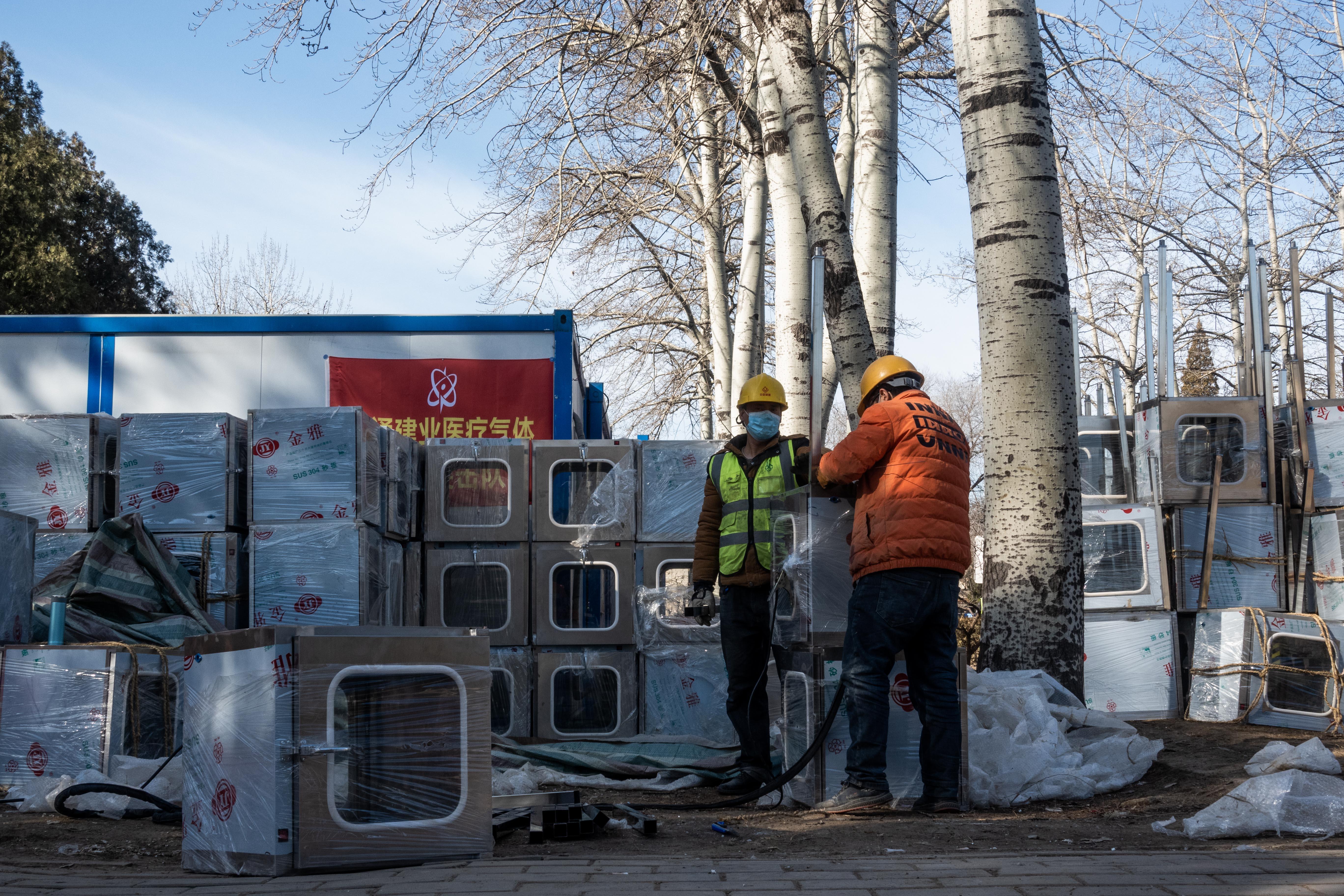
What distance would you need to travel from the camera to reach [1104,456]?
9.70m

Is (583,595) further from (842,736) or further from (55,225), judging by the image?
(55,225)

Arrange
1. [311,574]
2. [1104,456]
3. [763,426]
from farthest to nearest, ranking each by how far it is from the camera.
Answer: [1104,456]
[311,574]
[763,426]

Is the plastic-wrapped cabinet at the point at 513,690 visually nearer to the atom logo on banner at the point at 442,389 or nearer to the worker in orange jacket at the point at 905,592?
the atom logo on banner at the point at 442,389

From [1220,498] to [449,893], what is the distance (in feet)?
24.2

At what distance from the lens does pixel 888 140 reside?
1135 cm

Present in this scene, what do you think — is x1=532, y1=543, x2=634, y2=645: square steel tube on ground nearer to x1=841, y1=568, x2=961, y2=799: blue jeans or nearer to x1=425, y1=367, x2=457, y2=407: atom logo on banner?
x1=425, y1=367, x2=457, y2=407: atom logo on banner

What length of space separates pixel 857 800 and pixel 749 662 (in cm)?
141

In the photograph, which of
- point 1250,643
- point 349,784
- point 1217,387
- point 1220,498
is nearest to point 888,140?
point 1220,498

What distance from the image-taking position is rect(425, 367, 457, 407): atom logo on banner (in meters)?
10.0

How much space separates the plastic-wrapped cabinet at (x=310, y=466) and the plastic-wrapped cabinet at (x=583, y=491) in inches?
51.8

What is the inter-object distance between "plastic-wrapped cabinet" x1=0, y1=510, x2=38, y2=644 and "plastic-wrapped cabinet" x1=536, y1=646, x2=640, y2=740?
3.22 m

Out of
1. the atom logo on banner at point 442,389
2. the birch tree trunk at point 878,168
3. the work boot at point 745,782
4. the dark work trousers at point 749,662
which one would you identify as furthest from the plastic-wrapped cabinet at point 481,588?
the birch tree trunk at point 878,168

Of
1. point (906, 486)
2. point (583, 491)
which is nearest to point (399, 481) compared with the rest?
point (583, 491)

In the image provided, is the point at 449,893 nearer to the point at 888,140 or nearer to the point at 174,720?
the point at 174,720
